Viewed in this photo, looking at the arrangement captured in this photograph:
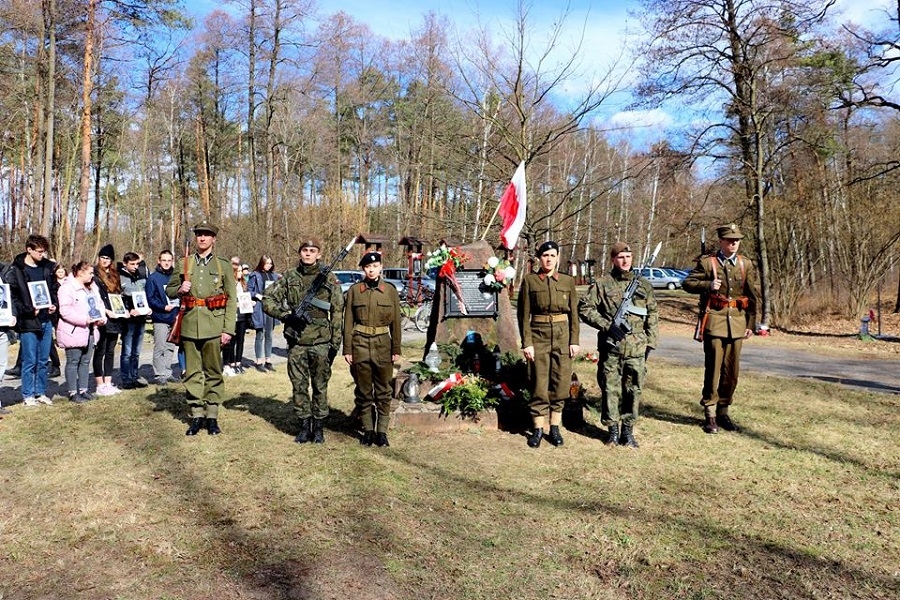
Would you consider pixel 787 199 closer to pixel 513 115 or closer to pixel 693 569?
pixel 513 115

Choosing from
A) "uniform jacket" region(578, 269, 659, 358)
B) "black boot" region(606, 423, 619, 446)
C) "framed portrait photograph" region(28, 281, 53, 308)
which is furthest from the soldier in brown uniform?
"framed portrait photograph" region(28, 281, 53, 308)

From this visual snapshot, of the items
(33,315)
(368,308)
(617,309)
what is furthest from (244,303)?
(617,309)

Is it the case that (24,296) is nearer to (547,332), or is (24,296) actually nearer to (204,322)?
(204,322)

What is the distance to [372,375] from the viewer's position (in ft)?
17.4

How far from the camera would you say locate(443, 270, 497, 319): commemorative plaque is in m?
7.03

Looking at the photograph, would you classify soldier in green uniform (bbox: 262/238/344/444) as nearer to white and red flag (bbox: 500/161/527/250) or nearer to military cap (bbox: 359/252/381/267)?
military cap (bbox: 359/252/381/267)

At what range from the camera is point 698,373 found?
9.45 m

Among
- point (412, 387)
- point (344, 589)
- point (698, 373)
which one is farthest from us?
point (698, 373)

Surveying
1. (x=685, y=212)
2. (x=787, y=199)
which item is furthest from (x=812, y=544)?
(x=685, y=212)

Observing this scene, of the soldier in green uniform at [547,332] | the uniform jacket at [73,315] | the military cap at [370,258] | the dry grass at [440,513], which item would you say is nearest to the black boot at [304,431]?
the dry grass at [440,513]

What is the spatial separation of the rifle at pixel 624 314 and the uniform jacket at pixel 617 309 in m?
0.03

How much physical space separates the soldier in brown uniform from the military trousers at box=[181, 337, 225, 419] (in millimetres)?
4667

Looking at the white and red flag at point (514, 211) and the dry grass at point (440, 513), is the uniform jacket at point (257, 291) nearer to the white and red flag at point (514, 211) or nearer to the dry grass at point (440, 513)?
the dry grass at point (440, 513)

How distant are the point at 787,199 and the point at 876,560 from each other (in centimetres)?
1617
